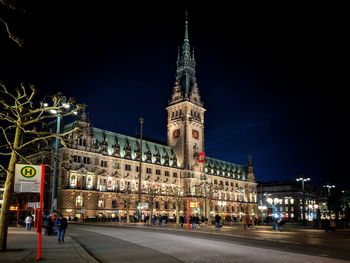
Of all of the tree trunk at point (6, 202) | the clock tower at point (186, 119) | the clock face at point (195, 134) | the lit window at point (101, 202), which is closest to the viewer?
the tree trunk at point (6, 202)

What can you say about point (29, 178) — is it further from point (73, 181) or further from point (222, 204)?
point (222, 204)

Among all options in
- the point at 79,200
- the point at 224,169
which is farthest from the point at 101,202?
the point at 224,169

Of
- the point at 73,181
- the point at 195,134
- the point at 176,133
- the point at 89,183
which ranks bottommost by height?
the point at 89,183

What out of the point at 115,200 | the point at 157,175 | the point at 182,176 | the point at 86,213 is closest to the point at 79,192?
the point at 86,213

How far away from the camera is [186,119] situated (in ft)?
460

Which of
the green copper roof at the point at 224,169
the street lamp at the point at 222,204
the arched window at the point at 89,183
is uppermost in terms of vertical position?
the green copper roof at the point at 224,169

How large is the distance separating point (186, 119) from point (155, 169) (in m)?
23.0

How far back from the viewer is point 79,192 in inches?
3935

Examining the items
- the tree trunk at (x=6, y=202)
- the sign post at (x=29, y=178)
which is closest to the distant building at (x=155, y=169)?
the tree trunk at (x=6, y=202)

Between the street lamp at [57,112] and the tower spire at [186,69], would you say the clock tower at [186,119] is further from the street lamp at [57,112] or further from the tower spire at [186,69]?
the street lamp at [57,112]

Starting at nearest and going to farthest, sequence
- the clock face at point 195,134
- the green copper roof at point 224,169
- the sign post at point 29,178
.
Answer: the sign post at point 29,178
the clock face at point 195,134
the green copper roof at point 224,169

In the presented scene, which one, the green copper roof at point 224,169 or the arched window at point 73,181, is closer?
the arched window at point 73,181

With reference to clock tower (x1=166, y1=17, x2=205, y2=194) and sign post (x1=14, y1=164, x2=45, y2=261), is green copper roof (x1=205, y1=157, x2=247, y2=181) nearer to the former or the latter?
clock tower (x1=166, y1=17, x2=205, y2=194)

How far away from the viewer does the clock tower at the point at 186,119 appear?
140m
